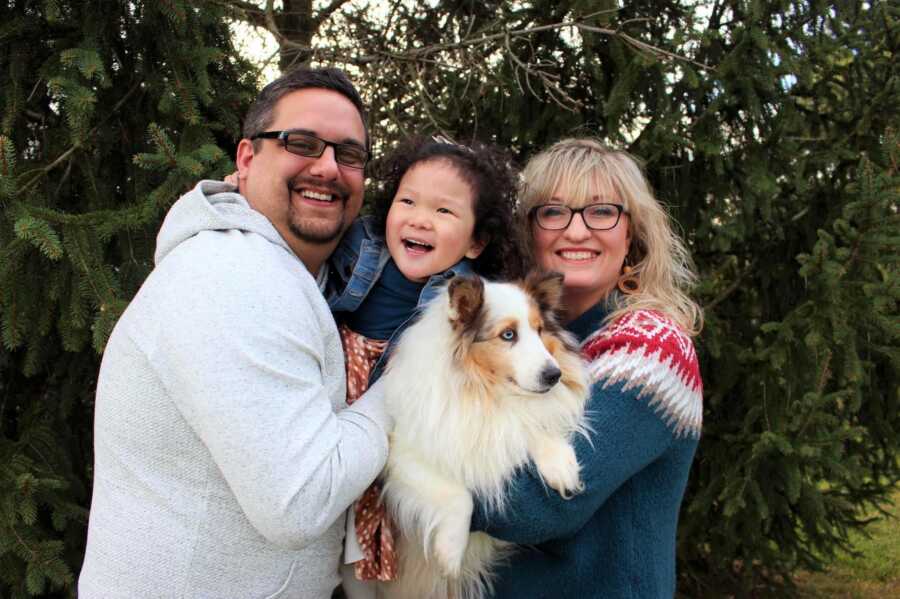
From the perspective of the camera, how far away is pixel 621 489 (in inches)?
96.1

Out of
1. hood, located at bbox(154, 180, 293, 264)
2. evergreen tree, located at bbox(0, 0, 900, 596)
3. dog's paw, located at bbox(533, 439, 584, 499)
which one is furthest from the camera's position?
evergreen tree, located at bbox(0, 0, 900, 596)

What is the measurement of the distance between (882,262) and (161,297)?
129 inches

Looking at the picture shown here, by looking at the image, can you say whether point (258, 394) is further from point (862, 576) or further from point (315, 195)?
point (862, 576)

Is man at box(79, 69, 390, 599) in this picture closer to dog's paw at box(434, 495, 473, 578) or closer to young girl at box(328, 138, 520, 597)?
dog's paw at box(434, 495, 473, 578)

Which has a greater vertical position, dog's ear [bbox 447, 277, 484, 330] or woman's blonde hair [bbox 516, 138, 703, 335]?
woman's blonde hair [bbox 516, 138, 703, 335]

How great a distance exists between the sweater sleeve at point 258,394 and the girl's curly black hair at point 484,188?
106 cm

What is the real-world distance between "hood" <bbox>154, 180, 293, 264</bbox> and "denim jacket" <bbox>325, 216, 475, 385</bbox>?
521mm

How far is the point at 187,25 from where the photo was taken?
11.4ft

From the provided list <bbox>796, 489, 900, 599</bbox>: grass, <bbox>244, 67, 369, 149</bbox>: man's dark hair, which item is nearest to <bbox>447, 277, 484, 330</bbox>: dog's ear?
<bbox>244, 67, 369, 149</bbox>: man's dark hair

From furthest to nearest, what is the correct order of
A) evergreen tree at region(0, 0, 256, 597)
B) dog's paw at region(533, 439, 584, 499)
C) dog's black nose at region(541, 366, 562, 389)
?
evergreen tree at region(0, 0, 256, 597)
dog's black nose at region(541, 366, 562, 389)
dog's paw at region(533, 439, 584, 499)

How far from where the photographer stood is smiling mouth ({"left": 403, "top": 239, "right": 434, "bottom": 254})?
279 cm

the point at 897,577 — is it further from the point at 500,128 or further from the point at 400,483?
the point at 400,483

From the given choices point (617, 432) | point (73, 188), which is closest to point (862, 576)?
point (617, 432)

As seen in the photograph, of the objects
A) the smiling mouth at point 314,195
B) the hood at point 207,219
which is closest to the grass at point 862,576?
the smiling mouth at point 314,195
